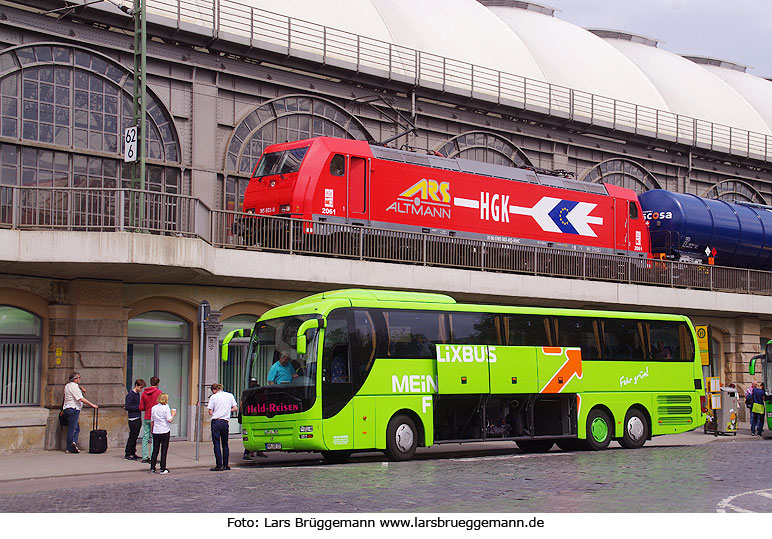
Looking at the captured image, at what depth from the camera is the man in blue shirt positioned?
19.2m

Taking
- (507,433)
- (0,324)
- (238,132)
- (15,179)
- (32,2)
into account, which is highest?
(32,2)

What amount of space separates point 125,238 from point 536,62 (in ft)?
85.5

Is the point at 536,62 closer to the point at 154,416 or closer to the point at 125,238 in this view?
the point at 125,238

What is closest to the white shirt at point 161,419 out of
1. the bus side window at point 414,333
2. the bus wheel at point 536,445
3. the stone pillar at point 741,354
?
the bus side window at point 414,333

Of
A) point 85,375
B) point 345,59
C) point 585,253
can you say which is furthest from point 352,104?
point 85,375

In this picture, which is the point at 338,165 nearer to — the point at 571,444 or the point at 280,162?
the point at 280,162

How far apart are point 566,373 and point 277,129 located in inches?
477

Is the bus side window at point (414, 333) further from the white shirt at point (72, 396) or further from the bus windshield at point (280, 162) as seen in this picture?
the bus windshield at point (280, 162)

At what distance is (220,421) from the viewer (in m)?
18.4

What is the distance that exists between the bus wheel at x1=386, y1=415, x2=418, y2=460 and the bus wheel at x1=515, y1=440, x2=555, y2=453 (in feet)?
12.6

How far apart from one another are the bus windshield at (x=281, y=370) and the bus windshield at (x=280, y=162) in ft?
23.4

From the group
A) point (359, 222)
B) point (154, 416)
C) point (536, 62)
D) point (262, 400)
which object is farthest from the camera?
point (536, 62)

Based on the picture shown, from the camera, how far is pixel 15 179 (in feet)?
81.1

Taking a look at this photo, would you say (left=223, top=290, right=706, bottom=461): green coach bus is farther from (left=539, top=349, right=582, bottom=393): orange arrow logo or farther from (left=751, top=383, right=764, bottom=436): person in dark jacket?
(left=751, top=383, right=764, bottom=436): person in dark jacket
